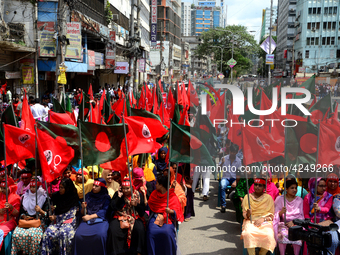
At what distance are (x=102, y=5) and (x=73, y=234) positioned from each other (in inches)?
1026

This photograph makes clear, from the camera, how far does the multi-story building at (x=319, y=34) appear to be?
65.1m

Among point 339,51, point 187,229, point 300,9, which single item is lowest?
point 187,229

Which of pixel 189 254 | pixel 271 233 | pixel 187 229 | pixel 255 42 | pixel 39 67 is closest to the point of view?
pixel 271 233

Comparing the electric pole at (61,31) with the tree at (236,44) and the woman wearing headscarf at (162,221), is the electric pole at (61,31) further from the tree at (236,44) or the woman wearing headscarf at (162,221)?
the tree at (236,44)

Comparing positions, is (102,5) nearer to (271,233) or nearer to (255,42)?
(271,233)

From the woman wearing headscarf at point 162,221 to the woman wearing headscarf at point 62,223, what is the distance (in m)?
1.09

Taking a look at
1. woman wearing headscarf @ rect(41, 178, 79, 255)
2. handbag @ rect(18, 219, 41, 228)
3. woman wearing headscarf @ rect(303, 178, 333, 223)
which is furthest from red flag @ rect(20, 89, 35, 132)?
woman wearing headscarf @ rect(303, 178, 333, 223)

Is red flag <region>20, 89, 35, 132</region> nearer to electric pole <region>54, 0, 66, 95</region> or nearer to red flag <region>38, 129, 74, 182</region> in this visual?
red flag <region>38, 129, 74, 182</region>

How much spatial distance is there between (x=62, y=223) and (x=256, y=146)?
10.2ft

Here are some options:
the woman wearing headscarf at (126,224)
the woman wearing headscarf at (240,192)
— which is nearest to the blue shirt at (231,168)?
the woman wearing headscarf at (240,192)

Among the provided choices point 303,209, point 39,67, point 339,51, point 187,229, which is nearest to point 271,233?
point 303,209

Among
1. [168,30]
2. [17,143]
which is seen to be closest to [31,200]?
[17,143]

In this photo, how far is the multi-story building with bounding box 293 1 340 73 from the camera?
6506 centimetres

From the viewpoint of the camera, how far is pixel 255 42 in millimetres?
62781
